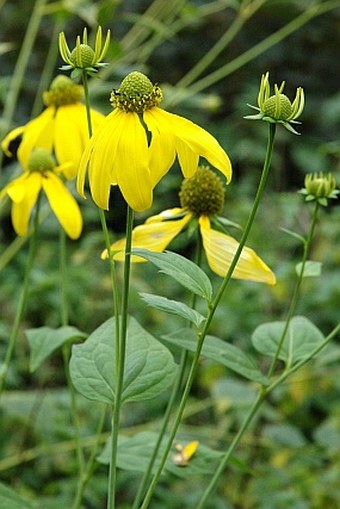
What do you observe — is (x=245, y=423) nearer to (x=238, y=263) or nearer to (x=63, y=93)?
(x=238, y=263)

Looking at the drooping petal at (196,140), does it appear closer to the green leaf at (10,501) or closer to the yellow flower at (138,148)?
the yellow flower at (138,148)

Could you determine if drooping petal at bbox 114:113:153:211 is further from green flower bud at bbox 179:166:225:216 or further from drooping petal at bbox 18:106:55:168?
drooping petal at bbox 18:106:55:168

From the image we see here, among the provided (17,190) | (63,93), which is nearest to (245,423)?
(17,190)

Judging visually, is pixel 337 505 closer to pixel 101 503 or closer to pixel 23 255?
pixel 101 503

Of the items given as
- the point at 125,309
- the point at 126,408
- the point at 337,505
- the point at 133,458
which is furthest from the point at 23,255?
the point at 125,309

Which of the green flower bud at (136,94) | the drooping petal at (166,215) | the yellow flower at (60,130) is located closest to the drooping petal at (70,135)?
the yellow flower at (60,130)

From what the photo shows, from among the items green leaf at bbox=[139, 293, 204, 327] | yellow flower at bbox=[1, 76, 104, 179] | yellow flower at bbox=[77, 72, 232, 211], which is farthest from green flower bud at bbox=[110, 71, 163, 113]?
yellow flower at bbox=[1, 76, 104, 179]
